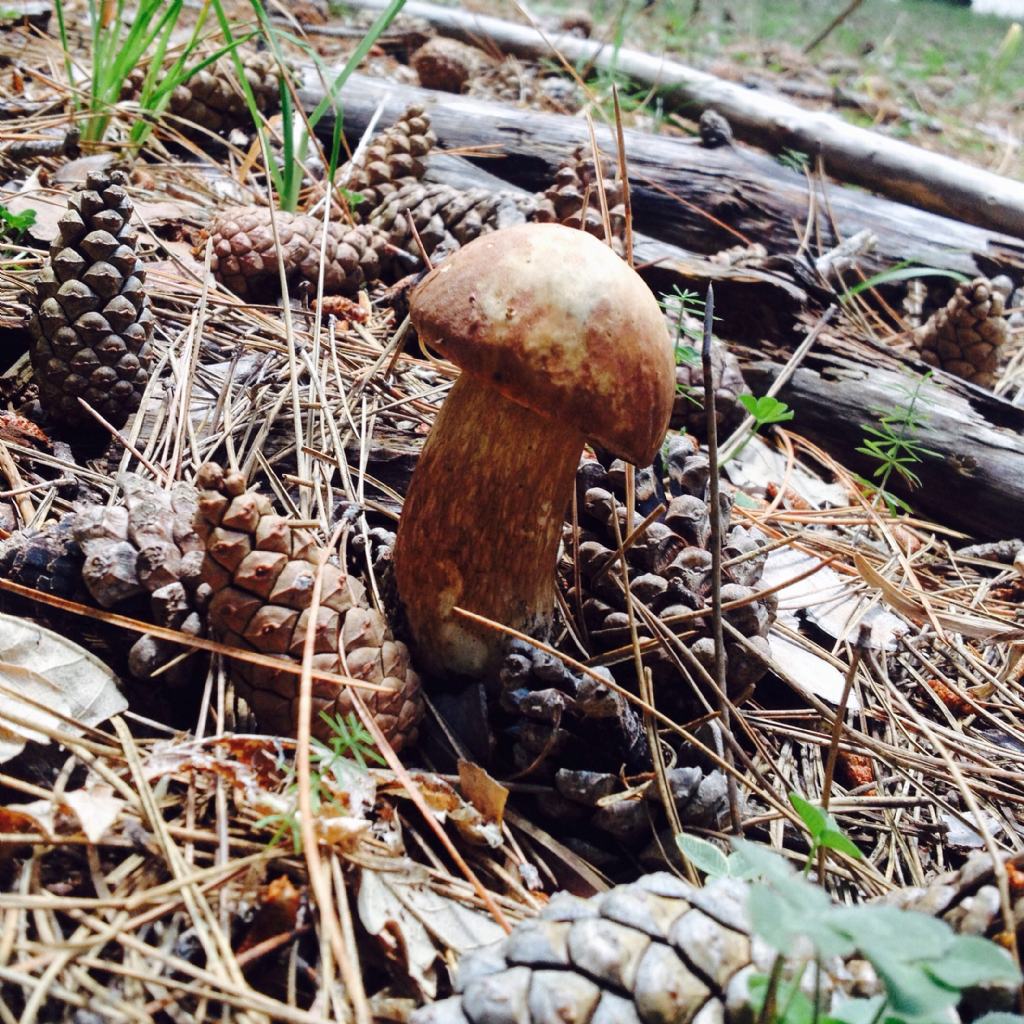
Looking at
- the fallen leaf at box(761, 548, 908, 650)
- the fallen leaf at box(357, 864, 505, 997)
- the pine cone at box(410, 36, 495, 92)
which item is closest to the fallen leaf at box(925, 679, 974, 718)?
the fallen leaf at box(761, 548, 908, 650)

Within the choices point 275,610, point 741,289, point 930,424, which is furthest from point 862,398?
point 275,610

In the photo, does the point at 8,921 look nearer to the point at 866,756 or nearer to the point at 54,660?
the point at 54,660

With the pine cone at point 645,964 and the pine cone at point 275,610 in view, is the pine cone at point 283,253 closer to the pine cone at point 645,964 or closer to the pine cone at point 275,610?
the pine cone at point 275,610

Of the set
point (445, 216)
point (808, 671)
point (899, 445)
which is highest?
point (445, 216)

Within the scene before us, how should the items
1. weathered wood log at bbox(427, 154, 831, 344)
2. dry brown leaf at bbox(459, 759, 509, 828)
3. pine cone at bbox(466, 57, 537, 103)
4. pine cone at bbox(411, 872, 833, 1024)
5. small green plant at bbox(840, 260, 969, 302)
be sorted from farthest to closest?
pine cone at bbox(466, 57, 537, 103) → small green plant at bbox(840, 260, 969, 302) → weathered wood log at bbox(427, 154, 831, 344) → dry brown leaf at bbox(459, 759, 509, 828) → pine cone at bbox(411, 872, 833, 1024)

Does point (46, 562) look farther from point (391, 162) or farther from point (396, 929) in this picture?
point (391, 162)

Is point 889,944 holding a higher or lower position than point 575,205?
lower

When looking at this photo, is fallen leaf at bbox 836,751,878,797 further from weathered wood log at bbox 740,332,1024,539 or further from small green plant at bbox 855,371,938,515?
weathered wood log at bbox 740,332,1024,539

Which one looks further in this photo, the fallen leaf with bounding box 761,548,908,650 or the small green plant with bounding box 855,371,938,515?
the small green plant with bounding box 855,371,938,515
